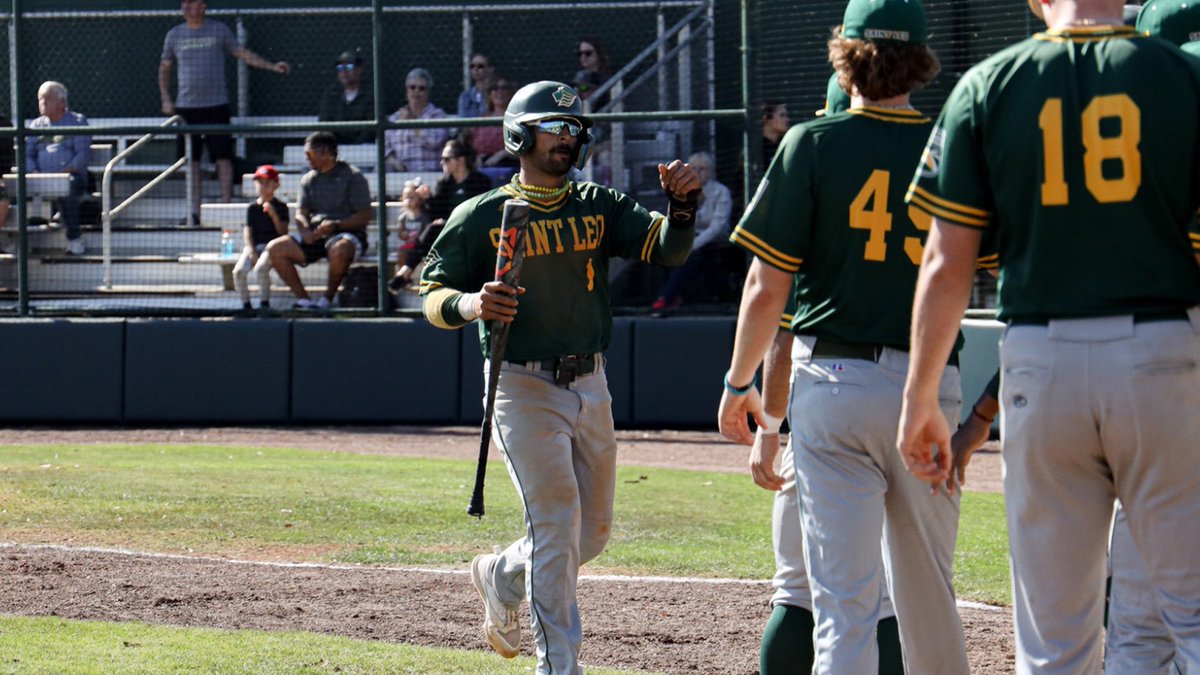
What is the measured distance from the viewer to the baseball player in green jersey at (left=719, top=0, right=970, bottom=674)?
372 cm

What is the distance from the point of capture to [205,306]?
1328 centimetres

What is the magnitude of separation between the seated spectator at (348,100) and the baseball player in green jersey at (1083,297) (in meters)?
10.7

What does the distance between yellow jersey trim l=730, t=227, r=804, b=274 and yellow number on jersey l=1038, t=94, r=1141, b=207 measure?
2.92ft

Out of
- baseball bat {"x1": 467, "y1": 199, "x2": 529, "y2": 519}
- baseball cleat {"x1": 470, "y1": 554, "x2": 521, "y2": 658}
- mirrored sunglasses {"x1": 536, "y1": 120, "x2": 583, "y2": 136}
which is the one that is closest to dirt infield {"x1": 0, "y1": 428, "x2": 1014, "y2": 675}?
baseball cleat {"x1": 470, "y1": 554, "x2": 521, "y2": 658}

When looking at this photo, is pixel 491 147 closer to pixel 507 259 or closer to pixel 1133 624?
pixel 507 259

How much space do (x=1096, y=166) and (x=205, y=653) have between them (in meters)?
3.58

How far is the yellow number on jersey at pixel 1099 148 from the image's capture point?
2959 millimetres

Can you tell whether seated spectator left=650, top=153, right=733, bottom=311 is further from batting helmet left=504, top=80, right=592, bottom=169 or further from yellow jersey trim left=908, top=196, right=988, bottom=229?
yellow jersey trim left=908, top=196, right=988, bottom=229

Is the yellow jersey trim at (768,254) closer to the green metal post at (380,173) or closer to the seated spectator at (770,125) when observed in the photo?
the seated spectator at (770,125)

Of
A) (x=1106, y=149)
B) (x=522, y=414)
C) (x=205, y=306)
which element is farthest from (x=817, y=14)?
(x=1106, y=149)

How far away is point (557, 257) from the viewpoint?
4.99 m

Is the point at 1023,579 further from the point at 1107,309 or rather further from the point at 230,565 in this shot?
the point at 230,565

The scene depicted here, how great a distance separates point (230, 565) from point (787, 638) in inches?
140

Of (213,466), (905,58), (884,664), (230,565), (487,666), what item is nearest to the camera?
A: (905,58)
